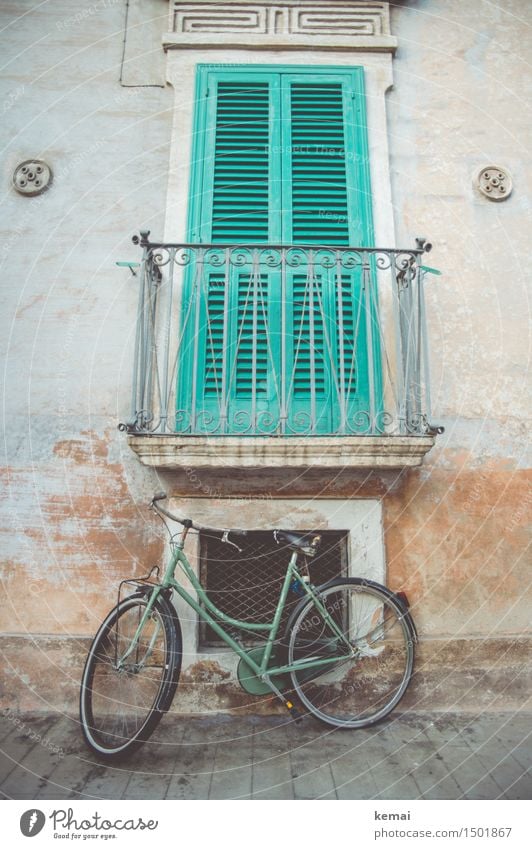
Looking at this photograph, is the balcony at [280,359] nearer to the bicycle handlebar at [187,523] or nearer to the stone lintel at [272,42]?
the bicycle handlebar at [187,523]

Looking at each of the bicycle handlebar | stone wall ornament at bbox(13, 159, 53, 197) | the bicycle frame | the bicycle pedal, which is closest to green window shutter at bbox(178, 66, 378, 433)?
the bicycle handlebar

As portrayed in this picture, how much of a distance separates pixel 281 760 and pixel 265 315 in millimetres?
2790

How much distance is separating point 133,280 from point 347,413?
1.86 metres

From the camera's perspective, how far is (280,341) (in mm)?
4430

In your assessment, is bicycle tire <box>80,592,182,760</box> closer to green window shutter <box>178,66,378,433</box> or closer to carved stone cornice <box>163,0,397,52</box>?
green window shutter <box>178,66,378,433</box>

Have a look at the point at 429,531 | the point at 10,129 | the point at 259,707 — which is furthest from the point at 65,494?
the point at 10,129

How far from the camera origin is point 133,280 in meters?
4.64

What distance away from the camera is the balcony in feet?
12.8

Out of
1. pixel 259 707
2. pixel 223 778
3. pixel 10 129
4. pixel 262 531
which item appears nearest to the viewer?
pixel 223 778

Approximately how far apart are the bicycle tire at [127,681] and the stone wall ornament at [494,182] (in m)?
3.85

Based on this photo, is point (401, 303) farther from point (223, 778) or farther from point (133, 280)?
point (223, 778)

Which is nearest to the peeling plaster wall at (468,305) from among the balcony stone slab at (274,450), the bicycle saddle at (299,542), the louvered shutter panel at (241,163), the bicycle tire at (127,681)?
the balcony stone slab at (274,450)
